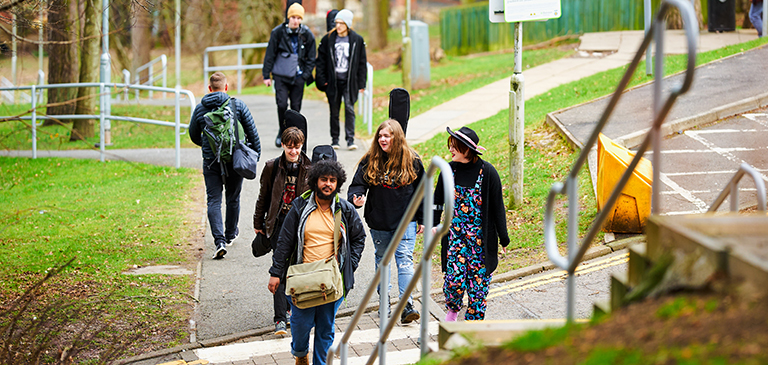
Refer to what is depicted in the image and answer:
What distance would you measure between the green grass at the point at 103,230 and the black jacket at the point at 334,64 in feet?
8.12

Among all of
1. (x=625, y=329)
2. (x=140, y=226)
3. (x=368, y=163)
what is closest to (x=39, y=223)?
(x=140, y=226)

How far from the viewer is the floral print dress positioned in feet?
18.2

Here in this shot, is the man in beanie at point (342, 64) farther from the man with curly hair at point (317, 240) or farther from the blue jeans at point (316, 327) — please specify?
the blue jeans at point (316, 327)

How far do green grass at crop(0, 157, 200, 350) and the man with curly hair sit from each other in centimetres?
150

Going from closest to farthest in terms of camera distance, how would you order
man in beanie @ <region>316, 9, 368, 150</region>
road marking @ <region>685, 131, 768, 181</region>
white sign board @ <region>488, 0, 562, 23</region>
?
white sign board @ <region>488, 0, 562, 23</region> → road marking @ <region>685, 131, 768, 181</region> → man in beanie @ <region>316, 9, 368, 150</region>

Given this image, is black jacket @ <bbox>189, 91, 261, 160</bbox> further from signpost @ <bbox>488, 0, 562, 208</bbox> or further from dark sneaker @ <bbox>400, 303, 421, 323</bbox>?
signpost @ <bbox>488, 0, 562, 208</bbox>

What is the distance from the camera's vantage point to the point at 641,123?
1048 cm

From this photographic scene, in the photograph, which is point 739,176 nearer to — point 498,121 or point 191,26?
point 498,121

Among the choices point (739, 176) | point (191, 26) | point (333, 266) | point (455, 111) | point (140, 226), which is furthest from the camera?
point (191, 26)

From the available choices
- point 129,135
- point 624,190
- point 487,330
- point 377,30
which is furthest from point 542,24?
point 487,330

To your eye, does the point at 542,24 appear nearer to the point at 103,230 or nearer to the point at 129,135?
the point at 129,135

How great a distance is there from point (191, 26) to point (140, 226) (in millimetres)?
25767

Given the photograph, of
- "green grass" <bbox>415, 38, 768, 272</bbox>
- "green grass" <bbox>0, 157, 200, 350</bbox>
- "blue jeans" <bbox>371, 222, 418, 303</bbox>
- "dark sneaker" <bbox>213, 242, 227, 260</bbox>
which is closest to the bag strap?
"blue jeans" <bbox>371, 222, 418, 303</bbox>

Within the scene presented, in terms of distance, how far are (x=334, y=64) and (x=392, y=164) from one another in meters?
5.88
